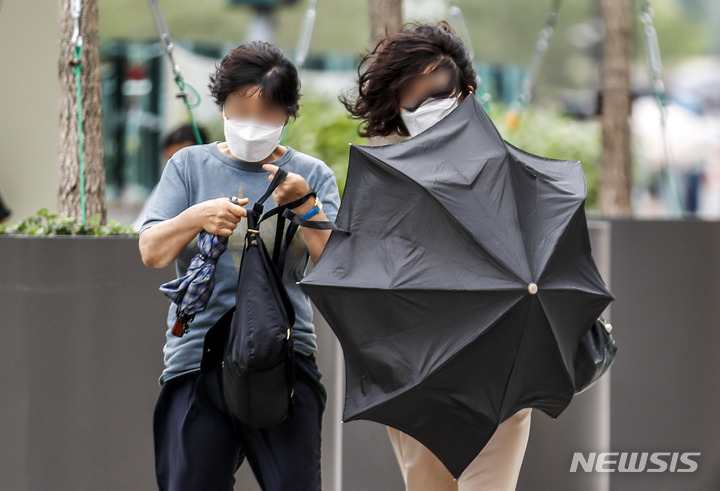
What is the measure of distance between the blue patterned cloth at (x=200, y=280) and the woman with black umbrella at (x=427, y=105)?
2.28 feet

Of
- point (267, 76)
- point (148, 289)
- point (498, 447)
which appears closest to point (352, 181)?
point (267, 76)

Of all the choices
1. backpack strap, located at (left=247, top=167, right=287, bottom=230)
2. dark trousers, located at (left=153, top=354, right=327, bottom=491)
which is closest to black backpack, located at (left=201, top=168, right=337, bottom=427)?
backpack strap, located at (left=247, top=167, right=287, bottom=230)

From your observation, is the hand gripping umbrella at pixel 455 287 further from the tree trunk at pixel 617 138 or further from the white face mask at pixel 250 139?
the tree trunk at pixel 617 138

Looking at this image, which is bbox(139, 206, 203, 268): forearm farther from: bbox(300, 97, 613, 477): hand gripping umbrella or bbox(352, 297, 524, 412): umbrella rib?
bbox(352, 297, 524, 412): umbrella rib

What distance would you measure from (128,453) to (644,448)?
7.83 feet

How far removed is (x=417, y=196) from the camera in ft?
9.01

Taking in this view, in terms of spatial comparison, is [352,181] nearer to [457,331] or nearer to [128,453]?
[457,331]

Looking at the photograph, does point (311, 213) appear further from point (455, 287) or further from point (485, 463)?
point (485, 463)

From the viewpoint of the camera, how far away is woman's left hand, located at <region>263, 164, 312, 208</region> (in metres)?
2.80

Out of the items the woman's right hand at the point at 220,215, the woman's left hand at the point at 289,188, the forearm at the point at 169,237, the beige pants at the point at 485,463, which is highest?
the woman's left hand at the point at 289,188

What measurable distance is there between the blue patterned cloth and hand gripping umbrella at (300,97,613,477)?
28 cm

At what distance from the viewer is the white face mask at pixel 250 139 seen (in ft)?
9.43

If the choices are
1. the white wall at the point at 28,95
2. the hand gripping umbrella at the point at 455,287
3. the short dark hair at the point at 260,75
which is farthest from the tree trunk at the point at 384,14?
the hand gripping umbrella at the point at 455,287

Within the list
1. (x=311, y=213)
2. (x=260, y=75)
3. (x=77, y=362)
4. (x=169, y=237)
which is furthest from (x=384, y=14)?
(x=169, y=237)
